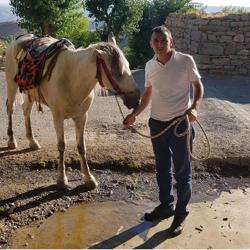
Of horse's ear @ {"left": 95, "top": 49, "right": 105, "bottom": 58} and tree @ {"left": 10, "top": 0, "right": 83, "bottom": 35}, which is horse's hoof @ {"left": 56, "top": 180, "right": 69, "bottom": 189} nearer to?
horse's ear @ {"left": 95, "top": 49, "right": 105, "bottom": 58}

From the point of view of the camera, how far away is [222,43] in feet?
41.1

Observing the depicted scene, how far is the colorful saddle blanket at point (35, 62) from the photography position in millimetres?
4781

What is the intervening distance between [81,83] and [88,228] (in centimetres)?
150

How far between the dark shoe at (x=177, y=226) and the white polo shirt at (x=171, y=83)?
0.99 meters

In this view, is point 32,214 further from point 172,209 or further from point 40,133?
point 40,133

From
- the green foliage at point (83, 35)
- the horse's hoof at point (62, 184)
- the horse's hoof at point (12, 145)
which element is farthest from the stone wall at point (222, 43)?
the green foliage at point (83, 35)

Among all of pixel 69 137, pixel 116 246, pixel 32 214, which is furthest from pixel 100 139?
pixel 116 246

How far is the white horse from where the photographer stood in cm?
384

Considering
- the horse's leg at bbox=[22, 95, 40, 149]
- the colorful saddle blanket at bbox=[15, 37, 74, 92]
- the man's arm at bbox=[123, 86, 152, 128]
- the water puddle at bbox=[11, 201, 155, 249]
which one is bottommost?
the water puddle at bbox=[11, 201, 155, 249]

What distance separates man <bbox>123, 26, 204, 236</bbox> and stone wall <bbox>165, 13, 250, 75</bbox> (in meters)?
9.18

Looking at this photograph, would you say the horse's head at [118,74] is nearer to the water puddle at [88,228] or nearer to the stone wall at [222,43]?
the water puddle at [88,228]

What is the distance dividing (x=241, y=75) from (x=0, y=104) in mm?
7484

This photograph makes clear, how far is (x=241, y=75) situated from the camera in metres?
12.7

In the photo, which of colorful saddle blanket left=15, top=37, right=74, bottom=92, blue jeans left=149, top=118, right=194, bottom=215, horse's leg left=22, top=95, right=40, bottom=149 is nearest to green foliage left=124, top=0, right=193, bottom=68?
horse's leg left=22, top=95, right=40, bottom=149
